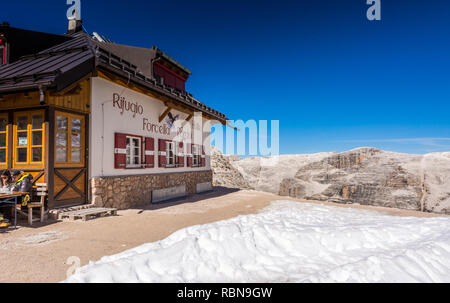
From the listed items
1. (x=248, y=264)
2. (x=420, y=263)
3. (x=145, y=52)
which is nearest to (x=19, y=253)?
(x=248, y=264)

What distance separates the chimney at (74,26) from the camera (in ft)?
35.4

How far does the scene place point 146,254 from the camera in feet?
9.48

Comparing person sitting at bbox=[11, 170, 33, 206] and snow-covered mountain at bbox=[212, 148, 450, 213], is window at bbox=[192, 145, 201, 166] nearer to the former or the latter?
snow-covered mountain at bbox=[212, 148, 450, 213]

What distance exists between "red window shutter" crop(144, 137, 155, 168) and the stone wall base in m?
0.47

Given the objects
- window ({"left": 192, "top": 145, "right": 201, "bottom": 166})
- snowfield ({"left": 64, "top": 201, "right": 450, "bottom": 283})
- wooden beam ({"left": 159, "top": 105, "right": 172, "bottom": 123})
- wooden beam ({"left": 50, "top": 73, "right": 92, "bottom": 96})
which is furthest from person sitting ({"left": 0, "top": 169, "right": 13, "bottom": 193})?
window ({"left": 192, "top": 145, "right": 201, "bottom": 166})

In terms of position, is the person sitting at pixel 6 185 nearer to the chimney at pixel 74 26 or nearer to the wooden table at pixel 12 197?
the wooden table at pixel 12 197

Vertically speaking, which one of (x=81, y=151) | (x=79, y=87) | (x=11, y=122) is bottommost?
(x=81, y=151)

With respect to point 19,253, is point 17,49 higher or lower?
higher

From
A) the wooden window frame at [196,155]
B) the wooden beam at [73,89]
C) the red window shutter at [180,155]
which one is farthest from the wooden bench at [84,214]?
the wooden window frame at [196,155]

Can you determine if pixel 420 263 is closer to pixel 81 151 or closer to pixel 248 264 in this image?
pixel 248 264

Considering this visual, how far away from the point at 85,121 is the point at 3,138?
2.03 m

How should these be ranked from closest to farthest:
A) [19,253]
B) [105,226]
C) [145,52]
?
[19,253], [105,226], [145,52]
